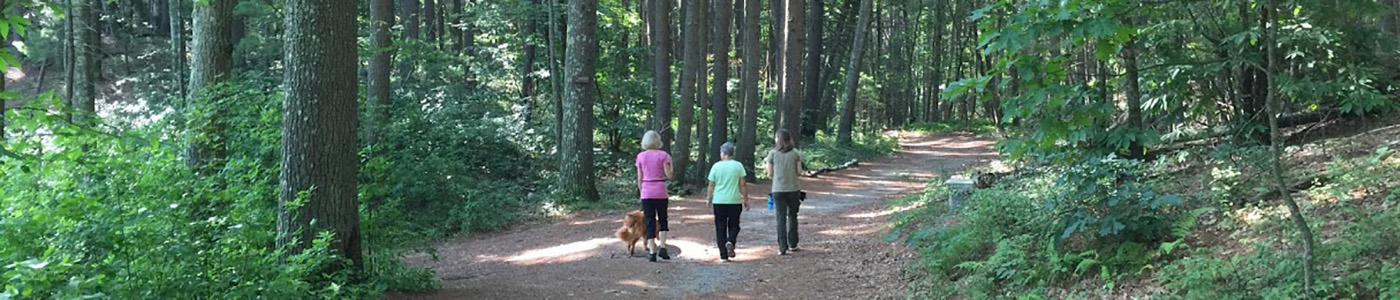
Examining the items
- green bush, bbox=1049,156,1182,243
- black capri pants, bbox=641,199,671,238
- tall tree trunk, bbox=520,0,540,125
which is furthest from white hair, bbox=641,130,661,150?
tall tree trunk, bbox=520,0,540,125

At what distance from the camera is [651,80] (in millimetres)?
23984

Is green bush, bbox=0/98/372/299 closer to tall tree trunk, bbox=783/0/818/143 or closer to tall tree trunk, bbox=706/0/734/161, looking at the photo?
tall tree trunk, bbox=706/0/734/161

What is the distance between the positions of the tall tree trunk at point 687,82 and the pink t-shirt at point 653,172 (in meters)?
8.77

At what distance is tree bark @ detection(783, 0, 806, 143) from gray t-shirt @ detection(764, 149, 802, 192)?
426 inches

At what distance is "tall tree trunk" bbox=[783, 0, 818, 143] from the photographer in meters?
20.5

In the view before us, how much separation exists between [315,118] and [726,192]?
4.43 metres

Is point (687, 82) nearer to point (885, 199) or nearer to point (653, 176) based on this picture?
point (885, 199)

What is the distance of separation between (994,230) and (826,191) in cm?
1096

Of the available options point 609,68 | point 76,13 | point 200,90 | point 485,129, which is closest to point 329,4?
point 200,90

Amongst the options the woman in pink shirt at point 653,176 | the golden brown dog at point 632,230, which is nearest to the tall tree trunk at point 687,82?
the golden brown dog at point 632,230

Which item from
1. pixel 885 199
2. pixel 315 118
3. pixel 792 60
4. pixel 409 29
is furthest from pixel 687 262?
pixel 409 29

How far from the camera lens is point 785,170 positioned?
9.95 metres

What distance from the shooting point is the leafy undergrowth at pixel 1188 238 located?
5582mm

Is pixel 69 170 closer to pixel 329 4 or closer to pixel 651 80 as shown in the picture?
pixel 329 4
